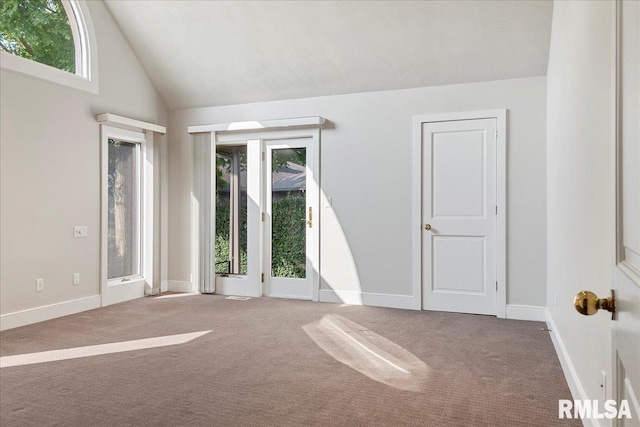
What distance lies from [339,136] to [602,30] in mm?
3917

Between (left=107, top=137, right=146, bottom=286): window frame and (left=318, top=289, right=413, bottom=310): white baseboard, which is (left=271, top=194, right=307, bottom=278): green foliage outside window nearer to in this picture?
(left=318, top=289, right=413, bottom=310): white baseboard

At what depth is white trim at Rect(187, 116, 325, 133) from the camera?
5836mm

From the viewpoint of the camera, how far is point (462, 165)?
17.4ft

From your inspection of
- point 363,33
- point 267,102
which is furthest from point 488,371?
point 267,102

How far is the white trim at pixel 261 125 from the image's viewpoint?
5836mm

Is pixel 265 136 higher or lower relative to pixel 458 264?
higher

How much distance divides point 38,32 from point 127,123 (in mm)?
1317

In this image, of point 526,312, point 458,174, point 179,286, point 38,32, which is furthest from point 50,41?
point 526,312

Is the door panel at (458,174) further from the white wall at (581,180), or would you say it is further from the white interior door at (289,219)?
the white interior door at (289,219)

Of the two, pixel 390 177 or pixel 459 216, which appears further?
pixel 390 177

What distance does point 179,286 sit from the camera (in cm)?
672

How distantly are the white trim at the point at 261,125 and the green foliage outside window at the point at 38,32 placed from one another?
5.61ft

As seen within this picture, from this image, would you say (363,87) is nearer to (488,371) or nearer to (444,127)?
(444,127)

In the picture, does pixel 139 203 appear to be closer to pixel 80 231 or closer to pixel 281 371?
pixel 80 231
